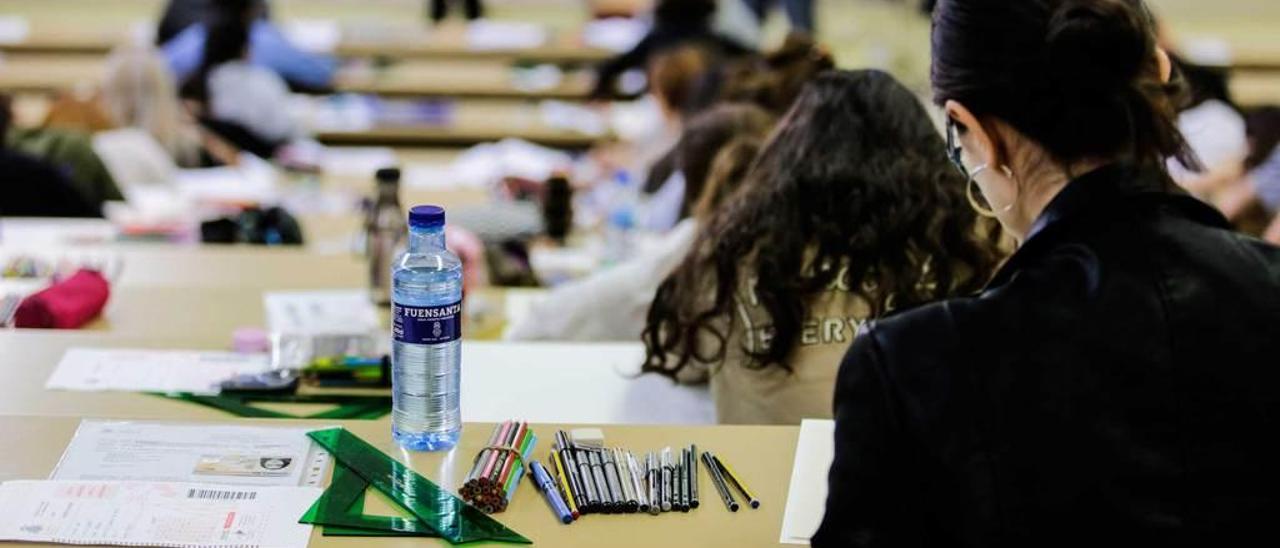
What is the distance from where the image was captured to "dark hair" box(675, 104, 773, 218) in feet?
9.41

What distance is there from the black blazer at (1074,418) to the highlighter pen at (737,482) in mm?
287

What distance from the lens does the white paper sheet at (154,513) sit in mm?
1305

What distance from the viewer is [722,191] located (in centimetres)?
236

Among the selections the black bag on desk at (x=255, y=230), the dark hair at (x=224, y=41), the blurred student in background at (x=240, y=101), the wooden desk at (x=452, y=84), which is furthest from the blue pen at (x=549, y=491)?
the wooden desk at (x=452, y=84)

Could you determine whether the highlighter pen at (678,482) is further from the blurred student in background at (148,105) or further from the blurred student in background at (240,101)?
the blurred student in background at (240,101)

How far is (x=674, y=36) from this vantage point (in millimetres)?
5656

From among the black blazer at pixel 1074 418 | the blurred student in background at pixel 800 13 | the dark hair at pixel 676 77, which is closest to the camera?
the black blazer at pixel 1074 418

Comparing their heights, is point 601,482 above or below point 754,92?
above

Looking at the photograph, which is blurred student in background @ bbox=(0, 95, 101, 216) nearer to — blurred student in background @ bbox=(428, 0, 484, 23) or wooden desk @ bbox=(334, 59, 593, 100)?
wooden desk @ bbox=(334, 59, 593, 100)

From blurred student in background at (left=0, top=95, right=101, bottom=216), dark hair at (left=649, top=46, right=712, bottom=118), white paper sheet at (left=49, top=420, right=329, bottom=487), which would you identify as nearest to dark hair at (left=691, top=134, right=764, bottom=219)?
white paper sheet at (left=49, top=420, right=329, bottom=487)

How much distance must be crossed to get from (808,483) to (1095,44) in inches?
19.8

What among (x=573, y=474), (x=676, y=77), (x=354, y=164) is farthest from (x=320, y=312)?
(x=354, y=164)

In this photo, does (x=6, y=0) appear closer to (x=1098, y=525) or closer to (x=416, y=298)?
(x=416, y=298)

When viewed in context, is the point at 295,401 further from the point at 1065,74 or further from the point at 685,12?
the point at 685,12
